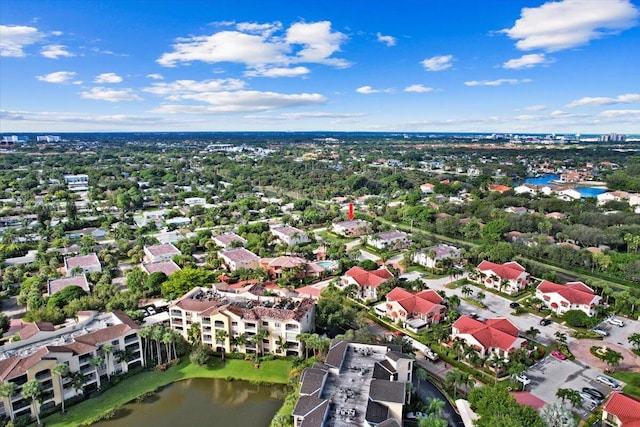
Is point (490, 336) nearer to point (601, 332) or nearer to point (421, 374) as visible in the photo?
point (421, 374)

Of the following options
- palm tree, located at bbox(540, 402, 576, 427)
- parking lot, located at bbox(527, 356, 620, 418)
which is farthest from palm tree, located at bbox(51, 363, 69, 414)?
parking lot, located at bbox(527, 356, 620, 418)

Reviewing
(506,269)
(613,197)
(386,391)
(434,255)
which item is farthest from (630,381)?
(613,197)

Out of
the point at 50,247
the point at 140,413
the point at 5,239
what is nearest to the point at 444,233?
the point at 140,413

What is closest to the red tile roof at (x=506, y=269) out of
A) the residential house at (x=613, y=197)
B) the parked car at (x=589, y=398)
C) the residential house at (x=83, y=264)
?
the parked car at (x=589, y=398)

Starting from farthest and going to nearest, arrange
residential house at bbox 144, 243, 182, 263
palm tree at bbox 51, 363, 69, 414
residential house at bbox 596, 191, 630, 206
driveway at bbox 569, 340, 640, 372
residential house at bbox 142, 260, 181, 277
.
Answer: residential house at bbox 596, 191, 630, 206 → residential house at bbox 144, 243, 182, 263 → residential house at bbox 142, 260, 181, 277 → driveway at bbox 569, 340, 640, 372 → palm tree at bbox 51, 363, 69, 414

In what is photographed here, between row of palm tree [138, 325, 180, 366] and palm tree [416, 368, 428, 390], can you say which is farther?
row of palm tree [138, 325, 180, 366]

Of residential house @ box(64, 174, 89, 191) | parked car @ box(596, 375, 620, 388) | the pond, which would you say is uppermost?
residential house @ box(64, 174, 89, 191)

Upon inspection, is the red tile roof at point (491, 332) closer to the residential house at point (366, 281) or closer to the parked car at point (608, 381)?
the parked car at point (608, 381)

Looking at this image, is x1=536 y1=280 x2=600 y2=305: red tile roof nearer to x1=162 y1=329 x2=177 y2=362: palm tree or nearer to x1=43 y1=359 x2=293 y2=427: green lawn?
x1=43 y1=359 x2=293 y2=427: green lawn
